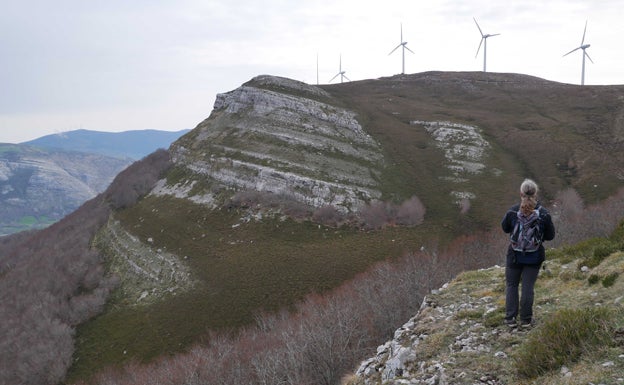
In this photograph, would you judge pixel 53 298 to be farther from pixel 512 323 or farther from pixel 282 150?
pixel 512 323

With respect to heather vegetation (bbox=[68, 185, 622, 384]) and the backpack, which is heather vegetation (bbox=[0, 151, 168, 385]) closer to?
heather vegetation (bbox=[68, 185, 622, 384])

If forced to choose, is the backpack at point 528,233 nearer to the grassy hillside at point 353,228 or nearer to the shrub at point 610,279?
the shrub at point 610,279

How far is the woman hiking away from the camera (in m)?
11.9

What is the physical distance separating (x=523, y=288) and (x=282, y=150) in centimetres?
7986

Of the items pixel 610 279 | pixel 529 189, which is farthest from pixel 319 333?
pixel 529 189

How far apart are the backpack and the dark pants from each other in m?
0.74

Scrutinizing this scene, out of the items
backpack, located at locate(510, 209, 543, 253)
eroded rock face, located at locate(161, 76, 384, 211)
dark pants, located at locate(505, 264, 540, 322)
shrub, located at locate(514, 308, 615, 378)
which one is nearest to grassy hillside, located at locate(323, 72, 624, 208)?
eroded rock face, located at locate(161, 76, 384, 211)

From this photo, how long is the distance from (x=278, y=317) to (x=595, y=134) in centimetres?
10276

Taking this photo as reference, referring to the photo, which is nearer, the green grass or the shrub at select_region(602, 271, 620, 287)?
the shrub at select_region(602, 271, 620, 287)

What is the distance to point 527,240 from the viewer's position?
12.0 metres

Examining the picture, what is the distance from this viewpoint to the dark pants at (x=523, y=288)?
40.4 ft

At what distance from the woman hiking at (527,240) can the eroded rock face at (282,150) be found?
65650mm

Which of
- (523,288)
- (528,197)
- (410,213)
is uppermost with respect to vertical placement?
(528,197)

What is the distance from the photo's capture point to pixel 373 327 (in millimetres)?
39000
